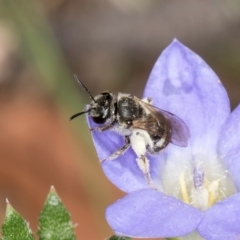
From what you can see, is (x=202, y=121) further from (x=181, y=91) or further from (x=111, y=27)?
(x=111, y=27)

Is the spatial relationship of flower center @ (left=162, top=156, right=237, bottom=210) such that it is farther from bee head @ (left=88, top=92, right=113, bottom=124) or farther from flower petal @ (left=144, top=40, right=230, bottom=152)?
bee head @ (left=88, top=92, right=113, bottom=124)

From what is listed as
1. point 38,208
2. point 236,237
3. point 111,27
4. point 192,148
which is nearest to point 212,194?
point 192,148

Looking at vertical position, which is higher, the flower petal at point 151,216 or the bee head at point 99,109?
the bee head at point 99,109

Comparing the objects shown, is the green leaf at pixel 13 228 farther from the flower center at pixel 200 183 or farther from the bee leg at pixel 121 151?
the flower center at pixel 200 183

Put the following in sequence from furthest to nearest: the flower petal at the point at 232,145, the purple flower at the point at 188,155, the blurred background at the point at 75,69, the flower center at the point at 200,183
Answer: the blurred background at the point at 75,69 < the flower center at the point at 200,183 < the flower petal at the point at 232,145 < the purple flower at the point at 188,155

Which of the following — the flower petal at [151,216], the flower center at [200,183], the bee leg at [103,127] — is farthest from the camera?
the flower center at [200,183]

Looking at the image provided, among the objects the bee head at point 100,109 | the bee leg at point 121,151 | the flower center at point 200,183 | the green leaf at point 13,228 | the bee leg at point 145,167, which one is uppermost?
the bee head at point 100,109

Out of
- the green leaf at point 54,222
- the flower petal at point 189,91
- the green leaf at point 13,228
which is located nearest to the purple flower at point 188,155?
the flower petal at point 189,91
